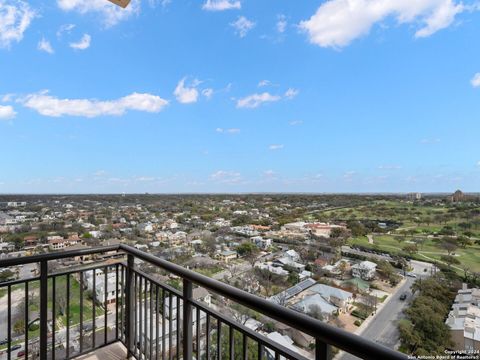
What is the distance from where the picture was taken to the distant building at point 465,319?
216 centimetres

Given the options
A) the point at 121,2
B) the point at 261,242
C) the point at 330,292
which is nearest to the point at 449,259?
the point at 330,292

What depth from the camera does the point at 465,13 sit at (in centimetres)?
344

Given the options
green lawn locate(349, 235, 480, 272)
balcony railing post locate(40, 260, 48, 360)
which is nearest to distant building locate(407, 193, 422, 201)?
green lawn locate(349, 235, 480, 272)

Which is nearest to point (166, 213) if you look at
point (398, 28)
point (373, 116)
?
point (373, 116)

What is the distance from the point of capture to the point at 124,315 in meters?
2.56

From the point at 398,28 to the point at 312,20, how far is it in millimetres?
1971

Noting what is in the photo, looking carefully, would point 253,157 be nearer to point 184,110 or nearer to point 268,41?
point 184,110

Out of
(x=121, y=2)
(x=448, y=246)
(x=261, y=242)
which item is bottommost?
(x=261, y=242)

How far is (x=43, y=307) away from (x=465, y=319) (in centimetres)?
360

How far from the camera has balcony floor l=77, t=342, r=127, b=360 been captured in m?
2.48

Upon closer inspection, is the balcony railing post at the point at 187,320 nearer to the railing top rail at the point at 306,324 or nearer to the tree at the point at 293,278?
the railing top rail at the point at 306,324

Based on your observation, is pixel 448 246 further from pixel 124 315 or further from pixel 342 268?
pixel 124 315

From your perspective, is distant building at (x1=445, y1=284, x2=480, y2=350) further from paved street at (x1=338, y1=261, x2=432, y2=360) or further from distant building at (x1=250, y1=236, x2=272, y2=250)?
distant building at (x1=250, y1=236, x2=272, y2=250)

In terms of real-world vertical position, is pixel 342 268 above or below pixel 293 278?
above
